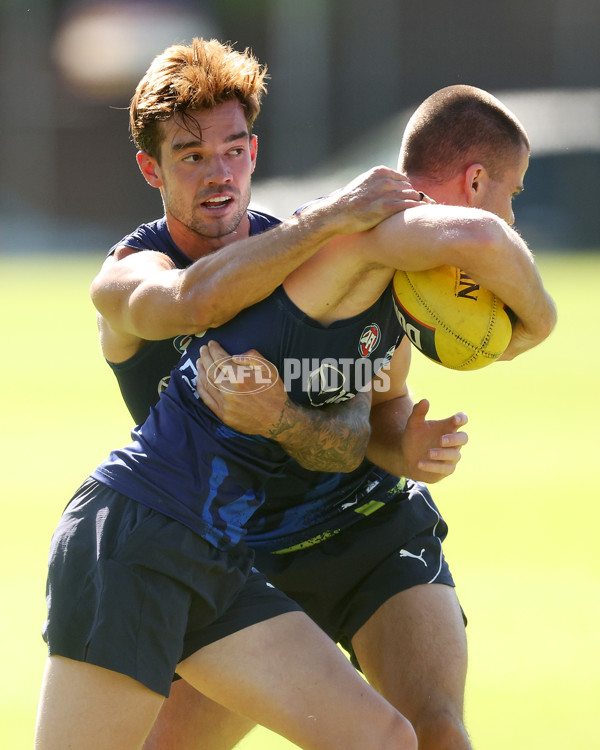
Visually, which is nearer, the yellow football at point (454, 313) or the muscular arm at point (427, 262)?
the muscular arm at point (427, 262)

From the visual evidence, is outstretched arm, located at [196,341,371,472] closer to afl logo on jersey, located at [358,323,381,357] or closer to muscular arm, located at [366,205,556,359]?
afl logo on jersey, located at [358,323,381,357]

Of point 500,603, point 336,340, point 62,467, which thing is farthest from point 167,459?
point 62,467

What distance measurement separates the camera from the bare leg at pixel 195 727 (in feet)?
13.1

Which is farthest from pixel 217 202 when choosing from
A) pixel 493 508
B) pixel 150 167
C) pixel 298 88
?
pixel 298 88

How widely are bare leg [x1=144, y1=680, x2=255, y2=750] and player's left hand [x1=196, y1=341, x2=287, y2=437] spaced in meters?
1.24

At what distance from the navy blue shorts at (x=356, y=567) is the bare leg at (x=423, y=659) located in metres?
0.06

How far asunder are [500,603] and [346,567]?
6.97 ft

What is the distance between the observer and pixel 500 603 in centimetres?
588

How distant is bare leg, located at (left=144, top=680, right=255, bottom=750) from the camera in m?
3.99

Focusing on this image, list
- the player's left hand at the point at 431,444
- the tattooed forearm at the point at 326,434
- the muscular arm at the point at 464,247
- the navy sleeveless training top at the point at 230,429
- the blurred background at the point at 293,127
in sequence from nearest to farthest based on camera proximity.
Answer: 1. the muscular arm at the point at 464,247
2. the navy sleeveless training top at the point at 230,429
3. the tattooed forearm at the point at 326,434
4. the player's left hand at the point at 431,444
5. the blurred background at the point at 293,127

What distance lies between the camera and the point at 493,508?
7582 mm

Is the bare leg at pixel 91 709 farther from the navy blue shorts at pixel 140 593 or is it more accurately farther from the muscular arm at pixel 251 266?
Answer: the muscular arm at pixel 251 266

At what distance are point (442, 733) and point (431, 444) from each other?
3.27 ft

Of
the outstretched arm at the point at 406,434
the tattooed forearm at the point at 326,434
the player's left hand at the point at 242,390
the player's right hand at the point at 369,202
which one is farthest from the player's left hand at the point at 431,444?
the player's right hand at the point at 369,202
